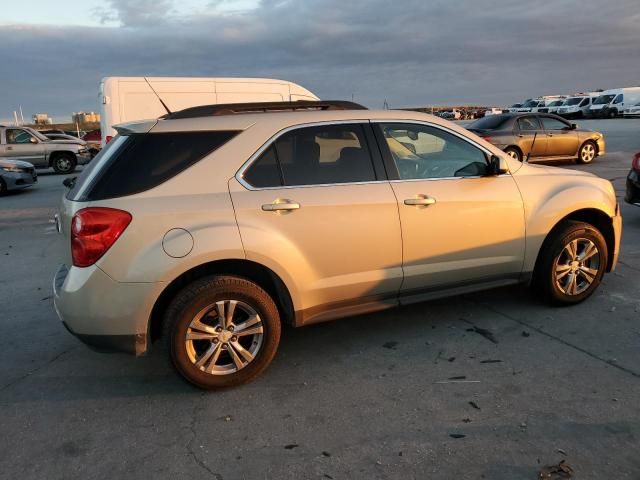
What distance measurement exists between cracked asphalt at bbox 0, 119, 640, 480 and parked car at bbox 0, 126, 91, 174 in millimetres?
15718

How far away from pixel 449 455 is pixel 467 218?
186 centimetres

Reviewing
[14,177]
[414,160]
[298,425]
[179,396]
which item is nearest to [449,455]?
[298,425]

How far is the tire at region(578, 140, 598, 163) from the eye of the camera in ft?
51.4

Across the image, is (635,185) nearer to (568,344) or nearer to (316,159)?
(568,344)

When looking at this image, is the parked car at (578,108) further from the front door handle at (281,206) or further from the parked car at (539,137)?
the front door handle at (281,206)

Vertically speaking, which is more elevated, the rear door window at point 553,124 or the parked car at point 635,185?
the rear door window at point 553,124

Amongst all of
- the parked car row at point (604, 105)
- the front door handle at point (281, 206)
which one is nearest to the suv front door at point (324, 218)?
the front door handle at point (281, 206)

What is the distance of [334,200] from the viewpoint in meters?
3.58

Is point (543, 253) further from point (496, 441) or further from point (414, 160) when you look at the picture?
point (496, 441)

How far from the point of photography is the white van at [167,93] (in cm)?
967

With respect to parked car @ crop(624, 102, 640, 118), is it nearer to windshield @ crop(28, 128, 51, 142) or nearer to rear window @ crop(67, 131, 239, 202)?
windshield @ crop(28, 128, 51, 142)

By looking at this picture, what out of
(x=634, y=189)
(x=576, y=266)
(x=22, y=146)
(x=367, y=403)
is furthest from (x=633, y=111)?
(x=367, y=403)

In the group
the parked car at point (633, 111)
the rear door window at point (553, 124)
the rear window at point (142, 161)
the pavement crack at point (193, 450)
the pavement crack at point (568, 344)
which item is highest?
the parked car at point (633, 111)

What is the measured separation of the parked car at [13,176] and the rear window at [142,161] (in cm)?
1168
